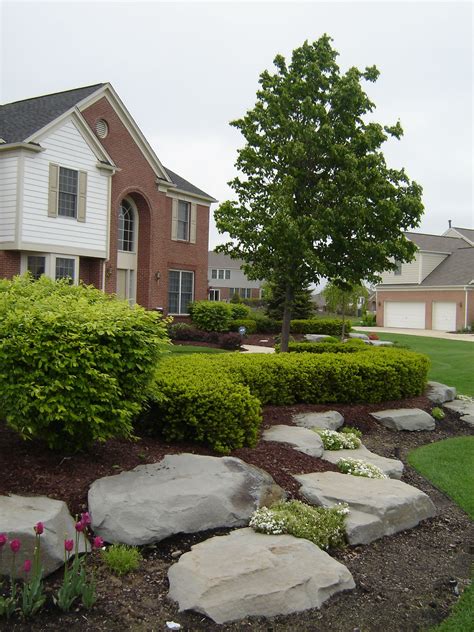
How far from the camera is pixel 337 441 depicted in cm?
687

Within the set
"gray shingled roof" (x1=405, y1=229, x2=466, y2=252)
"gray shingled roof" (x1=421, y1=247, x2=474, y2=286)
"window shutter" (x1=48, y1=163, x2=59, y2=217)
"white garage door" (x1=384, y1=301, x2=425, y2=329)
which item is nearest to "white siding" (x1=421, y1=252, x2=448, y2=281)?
"gray shingled roof" (x1=421, y1=247, x2=474, y2=286)

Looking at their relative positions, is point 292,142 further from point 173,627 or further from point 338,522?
point 173,627

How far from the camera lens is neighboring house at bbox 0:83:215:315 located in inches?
679

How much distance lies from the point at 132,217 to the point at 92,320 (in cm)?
1904

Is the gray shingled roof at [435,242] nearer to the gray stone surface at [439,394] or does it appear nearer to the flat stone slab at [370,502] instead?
the gray stone surface at [439,394]

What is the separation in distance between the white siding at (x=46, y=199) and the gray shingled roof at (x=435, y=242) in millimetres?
26623

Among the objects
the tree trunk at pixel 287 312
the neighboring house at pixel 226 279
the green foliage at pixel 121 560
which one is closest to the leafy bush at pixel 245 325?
the tree trunk at pixel 287 312

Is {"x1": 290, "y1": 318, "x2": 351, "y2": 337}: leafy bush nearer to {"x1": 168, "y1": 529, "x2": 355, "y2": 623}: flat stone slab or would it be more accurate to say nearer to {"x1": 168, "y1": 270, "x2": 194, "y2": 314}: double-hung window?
{"x1": 168, "y1": 270, "x2": 194, "y2": 314}: double-hung window

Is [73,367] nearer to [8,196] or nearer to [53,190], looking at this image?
[8,196]

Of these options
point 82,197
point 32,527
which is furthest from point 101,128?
point 32,527

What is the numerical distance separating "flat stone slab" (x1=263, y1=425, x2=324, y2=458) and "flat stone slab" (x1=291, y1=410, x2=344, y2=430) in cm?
50

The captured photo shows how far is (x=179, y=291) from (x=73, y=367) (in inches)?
802

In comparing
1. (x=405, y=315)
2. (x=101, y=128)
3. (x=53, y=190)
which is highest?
(x=101, y=128)

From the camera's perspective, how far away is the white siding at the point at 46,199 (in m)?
17.3
